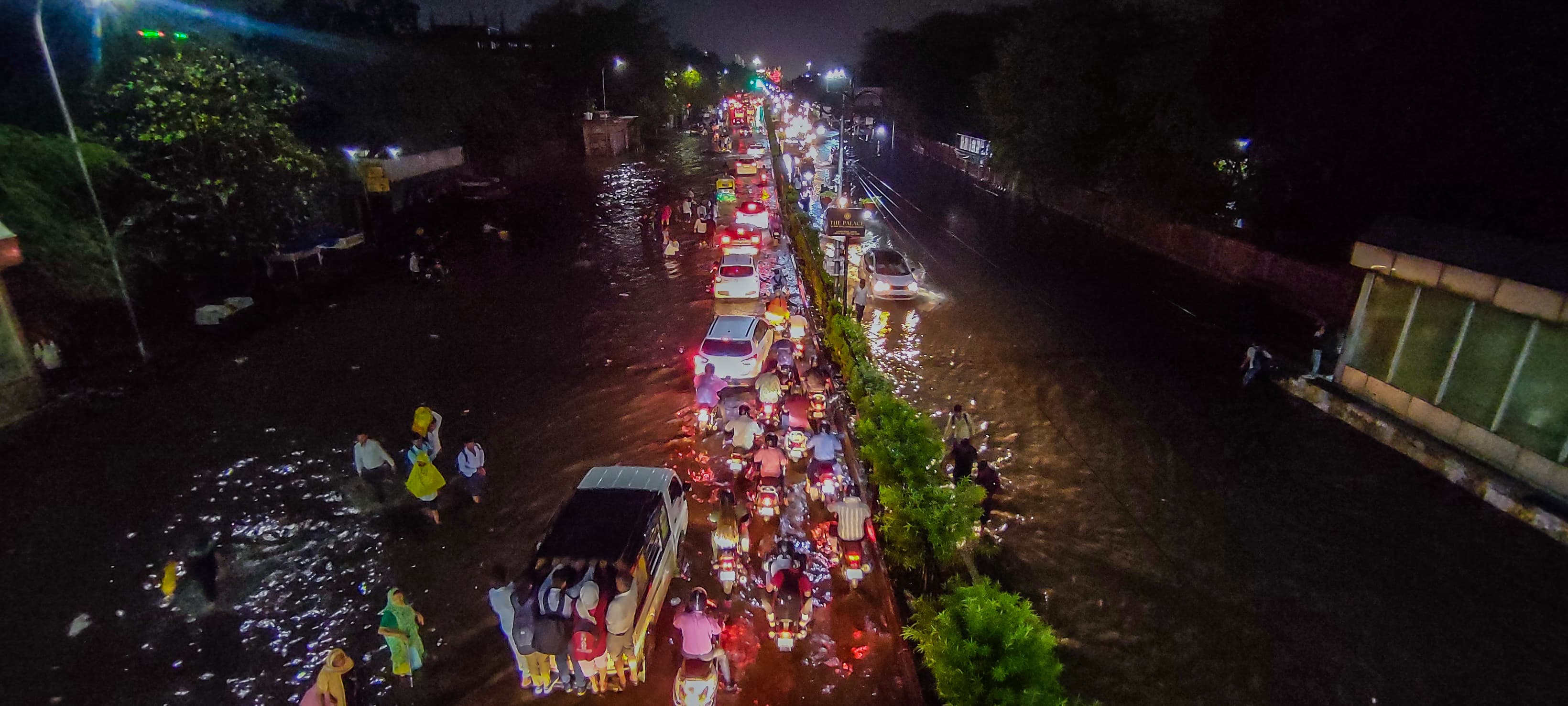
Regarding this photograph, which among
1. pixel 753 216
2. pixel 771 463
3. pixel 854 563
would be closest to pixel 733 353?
pixel 771 463

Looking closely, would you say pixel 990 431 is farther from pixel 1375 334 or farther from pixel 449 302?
pixel 449 302

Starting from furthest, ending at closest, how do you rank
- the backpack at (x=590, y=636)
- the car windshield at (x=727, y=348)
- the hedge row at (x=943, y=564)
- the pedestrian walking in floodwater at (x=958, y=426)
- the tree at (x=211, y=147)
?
the tree at (x=211, y=147), the car windshield at (x=727, y=348), the pedestrian walking in floodwater at (x=958, y=426), the backpack at (x=590, y=636), the hedge row at (x=943, y=564)

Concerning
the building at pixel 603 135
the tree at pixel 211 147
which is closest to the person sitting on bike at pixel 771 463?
the tree at pixel 211 147

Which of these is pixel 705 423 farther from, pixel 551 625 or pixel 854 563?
pixel 551 625

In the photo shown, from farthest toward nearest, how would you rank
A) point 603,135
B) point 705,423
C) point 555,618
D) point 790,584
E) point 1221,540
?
point 603,135 → point 705,423 → point 1221,540 → point 790,584 → point 555,618

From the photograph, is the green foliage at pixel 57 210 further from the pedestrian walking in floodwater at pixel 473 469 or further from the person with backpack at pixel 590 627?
the person with backpack at pixel 590 627

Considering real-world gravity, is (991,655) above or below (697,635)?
above

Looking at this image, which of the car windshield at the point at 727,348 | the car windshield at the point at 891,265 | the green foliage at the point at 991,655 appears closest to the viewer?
the green foliage at the point at 991,655
